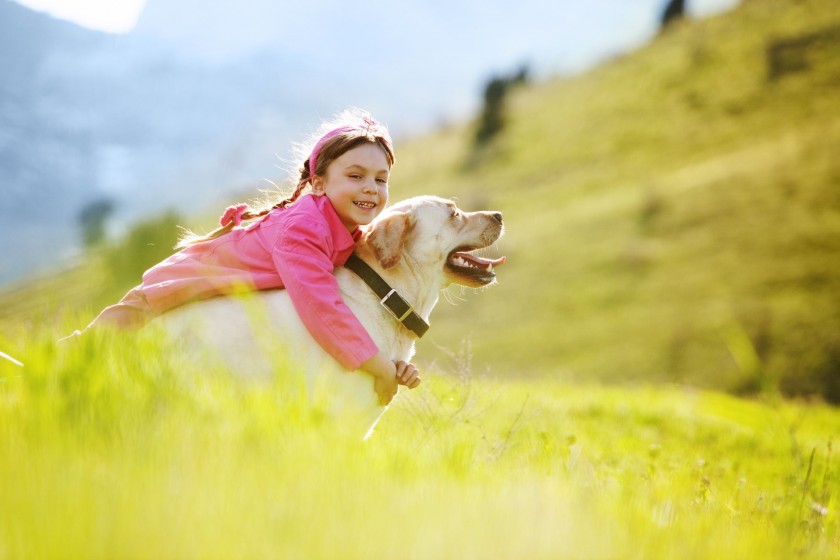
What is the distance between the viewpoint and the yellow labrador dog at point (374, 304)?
12.8ft

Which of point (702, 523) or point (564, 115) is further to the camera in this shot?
point (564, 115)

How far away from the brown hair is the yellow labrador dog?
519mm

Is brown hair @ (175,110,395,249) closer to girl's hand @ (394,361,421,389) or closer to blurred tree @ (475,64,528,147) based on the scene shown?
girl's hand @ (394,361,421,389)

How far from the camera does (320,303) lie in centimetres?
397

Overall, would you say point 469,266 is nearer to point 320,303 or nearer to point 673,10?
point 320,303

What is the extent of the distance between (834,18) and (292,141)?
56.7 meters

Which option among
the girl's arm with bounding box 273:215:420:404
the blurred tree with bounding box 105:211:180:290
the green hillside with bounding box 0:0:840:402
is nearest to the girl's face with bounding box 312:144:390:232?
the girl's arm with bounding box 273:215:420:404

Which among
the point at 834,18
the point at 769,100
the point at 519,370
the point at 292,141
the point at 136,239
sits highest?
the point at 834,18

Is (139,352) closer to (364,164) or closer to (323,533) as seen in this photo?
(323,533)

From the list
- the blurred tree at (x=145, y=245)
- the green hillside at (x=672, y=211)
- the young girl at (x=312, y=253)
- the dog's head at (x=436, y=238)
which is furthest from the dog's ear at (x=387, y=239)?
the blurred tree at (x=145, y=245)

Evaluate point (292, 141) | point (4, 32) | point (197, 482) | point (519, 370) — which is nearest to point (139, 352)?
point (197, 482)

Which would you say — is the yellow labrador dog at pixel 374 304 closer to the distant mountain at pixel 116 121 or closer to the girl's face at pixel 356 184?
the girl's face at pixel 356 184

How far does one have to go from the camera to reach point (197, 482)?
5.60 ft

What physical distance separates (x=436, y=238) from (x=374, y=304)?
33.0 inches
